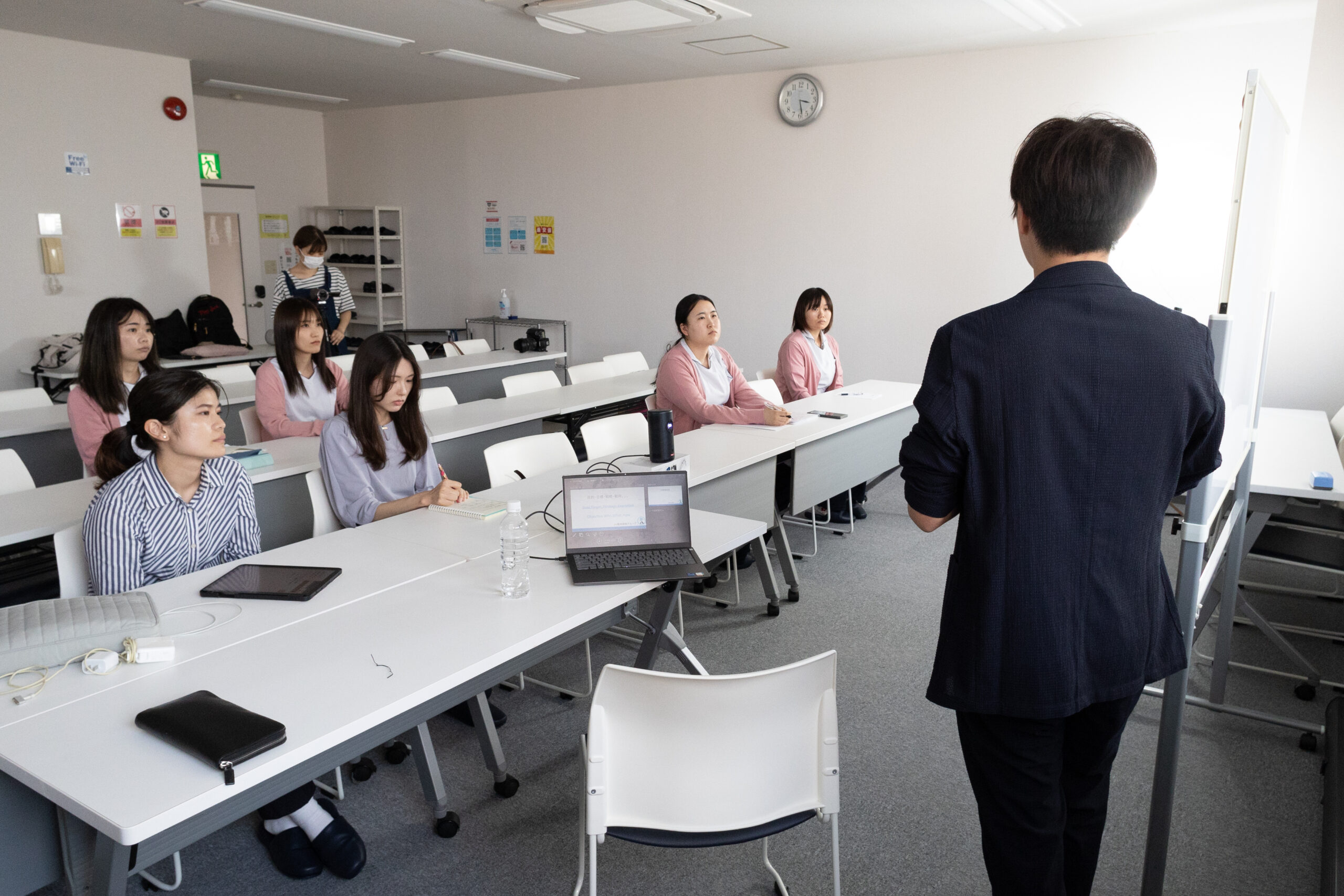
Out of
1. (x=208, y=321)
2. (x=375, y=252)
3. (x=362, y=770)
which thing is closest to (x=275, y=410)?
(x=362, y=770)

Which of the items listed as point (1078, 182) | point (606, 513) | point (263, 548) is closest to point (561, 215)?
point (263, 548)

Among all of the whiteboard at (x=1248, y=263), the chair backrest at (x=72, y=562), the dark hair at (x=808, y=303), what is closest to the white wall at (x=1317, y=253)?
the whiteboard at (x=1248, y=263)

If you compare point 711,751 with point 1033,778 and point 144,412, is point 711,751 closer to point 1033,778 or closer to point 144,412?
point 1033,778

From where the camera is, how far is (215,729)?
4.85ft

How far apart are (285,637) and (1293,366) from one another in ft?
18.6

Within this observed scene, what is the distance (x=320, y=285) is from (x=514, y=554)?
544 cm

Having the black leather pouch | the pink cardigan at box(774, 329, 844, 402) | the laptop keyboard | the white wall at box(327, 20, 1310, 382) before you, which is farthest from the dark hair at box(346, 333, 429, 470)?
the white wall at box(327, 20, 1310, 382)

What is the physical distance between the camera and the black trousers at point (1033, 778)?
4.83ft

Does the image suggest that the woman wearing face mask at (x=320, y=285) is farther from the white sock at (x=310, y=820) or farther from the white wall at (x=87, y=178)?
the white sock at (x=310, y=820)

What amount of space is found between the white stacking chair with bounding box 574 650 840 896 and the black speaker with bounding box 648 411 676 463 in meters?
1.75

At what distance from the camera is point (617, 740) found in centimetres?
165

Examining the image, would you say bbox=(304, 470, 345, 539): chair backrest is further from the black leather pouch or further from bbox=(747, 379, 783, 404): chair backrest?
bbox=(747, 379, 783, 404): chair backrest

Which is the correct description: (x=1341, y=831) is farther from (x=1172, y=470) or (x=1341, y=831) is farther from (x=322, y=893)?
(x=322, y=893)

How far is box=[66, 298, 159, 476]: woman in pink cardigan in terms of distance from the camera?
3.56 m
